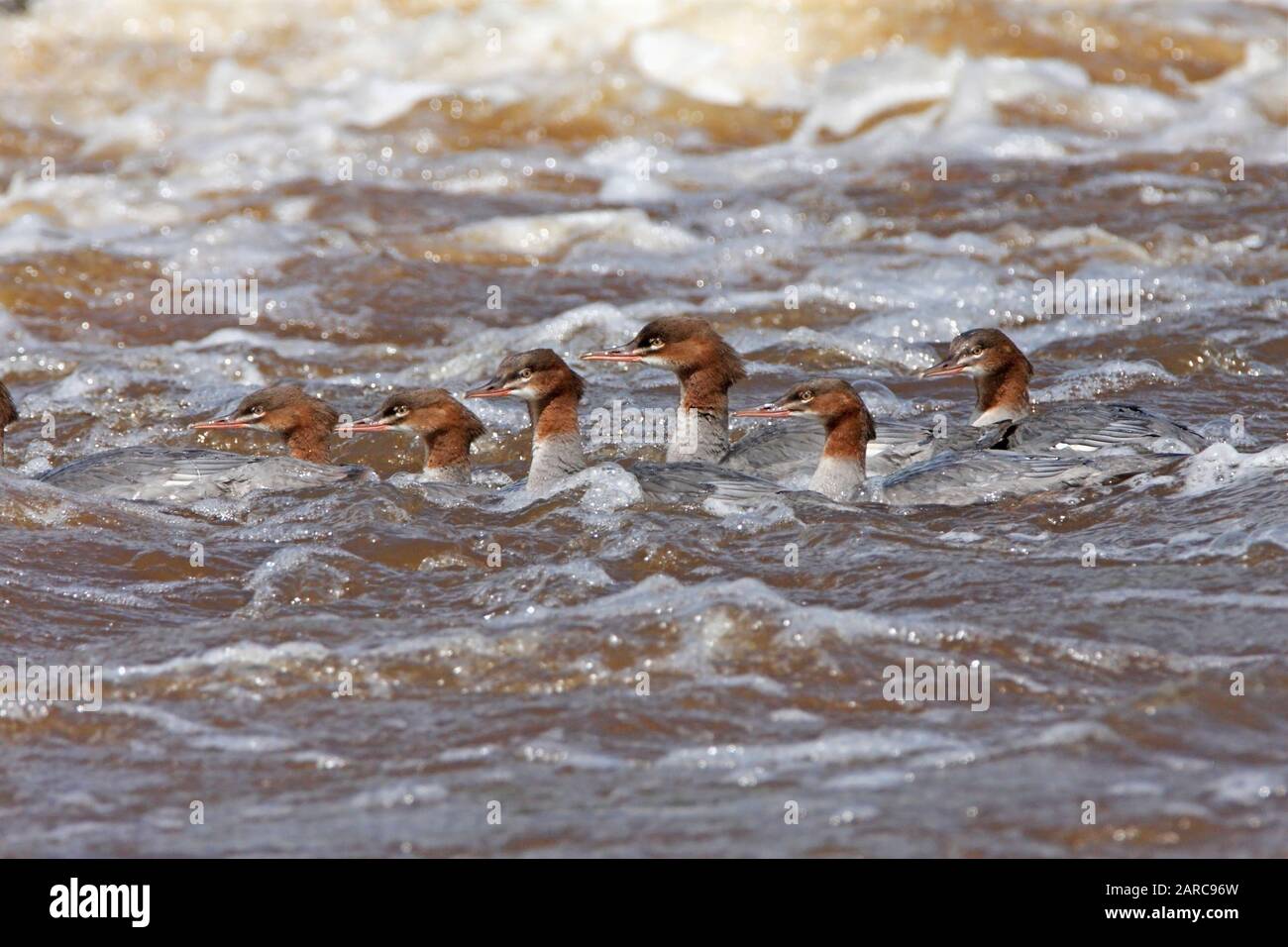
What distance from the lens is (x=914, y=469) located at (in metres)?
7.64

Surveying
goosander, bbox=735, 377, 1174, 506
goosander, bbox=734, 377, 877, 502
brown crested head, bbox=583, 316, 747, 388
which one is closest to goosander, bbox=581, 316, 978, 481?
brown crested head, bbox=583, 316, 747, 388

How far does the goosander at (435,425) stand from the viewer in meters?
8.35

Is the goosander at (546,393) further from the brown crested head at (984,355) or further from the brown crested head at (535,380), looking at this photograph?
the brown crested head at (984,355)

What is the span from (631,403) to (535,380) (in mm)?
1537

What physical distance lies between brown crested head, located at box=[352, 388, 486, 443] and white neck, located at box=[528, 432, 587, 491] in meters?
0.43

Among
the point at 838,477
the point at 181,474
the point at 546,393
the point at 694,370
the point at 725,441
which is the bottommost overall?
the point at 838,477

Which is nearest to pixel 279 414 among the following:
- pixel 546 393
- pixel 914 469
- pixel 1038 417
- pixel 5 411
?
pixel 5 411

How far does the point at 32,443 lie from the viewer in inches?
356

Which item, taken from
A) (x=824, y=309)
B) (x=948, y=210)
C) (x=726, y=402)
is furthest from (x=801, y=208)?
(x=726, y=402)

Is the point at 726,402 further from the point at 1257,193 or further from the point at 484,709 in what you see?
the point at 1257,193

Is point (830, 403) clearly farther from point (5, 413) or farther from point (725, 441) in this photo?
point (5, 413)

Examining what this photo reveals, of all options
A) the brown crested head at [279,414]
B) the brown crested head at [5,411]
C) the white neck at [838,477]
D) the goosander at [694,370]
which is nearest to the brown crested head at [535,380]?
the goosander at [694,370]

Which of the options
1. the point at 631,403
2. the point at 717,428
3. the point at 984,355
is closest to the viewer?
the point at 984,355

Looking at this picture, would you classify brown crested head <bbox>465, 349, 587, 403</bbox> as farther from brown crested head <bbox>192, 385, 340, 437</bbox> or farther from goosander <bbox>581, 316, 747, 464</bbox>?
brown crested head <bbox>192, 385, 340, 437</bbox>
